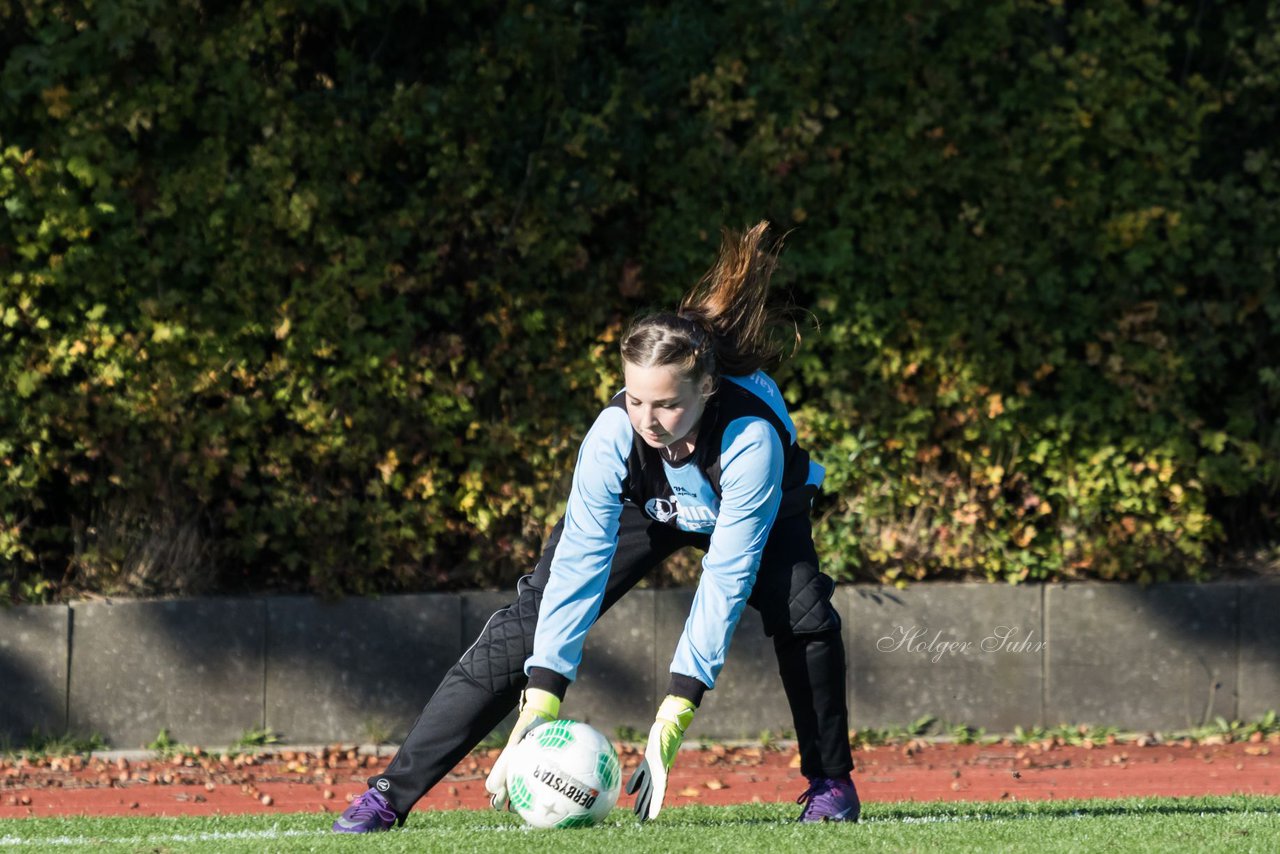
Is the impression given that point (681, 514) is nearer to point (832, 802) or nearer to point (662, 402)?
point (662, 402)

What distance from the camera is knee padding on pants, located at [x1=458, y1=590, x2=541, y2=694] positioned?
455cm

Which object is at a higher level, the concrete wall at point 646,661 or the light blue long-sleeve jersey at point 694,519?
the light blue long-sleeve jersey at point 694,519

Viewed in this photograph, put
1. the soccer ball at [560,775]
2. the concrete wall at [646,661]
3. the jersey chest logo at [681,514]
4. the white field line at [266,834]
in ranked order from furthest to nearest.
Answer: the concrete wall at [646,661] < the white field line at [266,834] < the jersey chest logo at [681,514] < the soccer ball at [560,775]

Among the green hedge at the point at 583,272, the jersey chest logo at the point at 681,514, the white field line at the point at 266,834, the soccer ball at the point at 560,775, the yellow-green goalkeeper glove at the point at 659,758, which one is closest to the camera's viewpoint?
the yellow-green goalkeeper glove at the point at 659,758

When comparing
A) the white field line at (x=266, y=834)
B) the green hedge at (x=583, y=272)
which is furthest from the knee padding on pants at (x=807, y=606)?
the green hedge at (x=583, y=272)

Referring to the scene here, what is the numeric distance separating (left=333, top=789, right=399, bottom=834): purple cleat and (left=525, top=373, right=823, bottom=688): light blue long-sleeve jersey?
63cm

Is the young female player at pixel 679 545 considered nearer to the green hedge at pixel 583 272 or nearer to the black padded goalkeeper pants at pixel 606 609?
the black padded goalkeeper pants at pixel 606 609

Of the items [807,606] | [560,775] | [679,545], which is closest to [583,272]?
[679,545]

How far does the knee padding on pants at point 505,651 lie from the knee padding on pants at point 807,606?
0.76 metres

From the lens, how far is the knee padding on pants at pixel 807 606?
177 inches

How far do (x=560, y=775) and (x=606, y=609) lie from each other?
21.5 inches

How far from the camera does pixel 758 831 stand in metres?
4.45

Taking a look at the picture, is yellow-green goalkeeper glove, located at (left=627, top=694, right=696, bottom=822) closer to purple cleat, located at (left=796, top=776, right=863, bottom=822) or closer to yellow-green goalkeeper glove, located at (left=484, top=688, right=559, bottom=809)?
yellow-green goalkeeper glove, located at (left=484, top=688, right=559, bottom=809)

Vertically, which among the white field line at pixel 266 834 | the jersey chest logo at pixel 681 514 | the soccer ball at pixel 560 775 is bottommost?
the white field line at pixel 266 834
